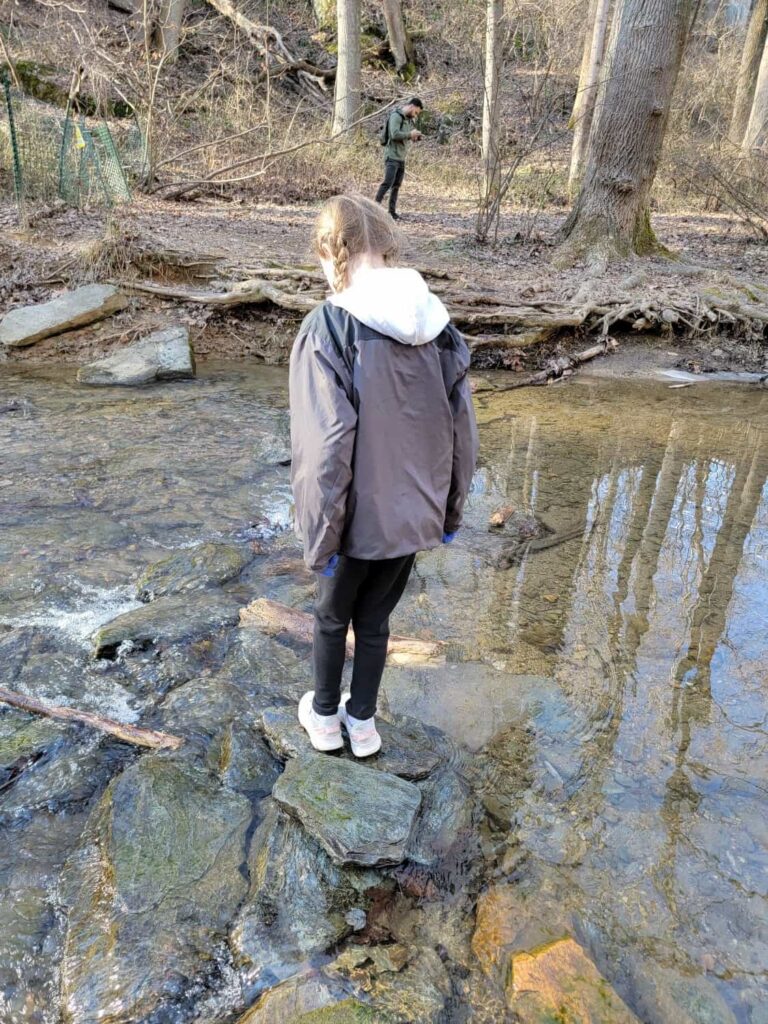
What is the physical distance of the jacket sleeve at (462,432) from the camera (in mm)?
2295

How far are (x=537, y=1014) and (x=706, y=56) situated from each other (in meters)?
27.2

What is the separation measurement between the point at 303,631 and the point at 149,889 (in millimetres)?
1571

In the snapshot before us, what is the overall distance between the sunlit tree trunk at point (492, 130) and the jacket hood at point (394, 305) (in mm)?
9720

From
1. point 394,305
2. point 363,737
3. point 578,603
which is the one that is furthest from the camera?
point 578,603

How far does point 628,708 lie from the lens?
3.21m

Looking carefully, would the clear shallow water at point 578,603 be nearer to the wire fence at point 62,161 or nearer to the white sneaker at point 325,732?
the white sneaker at point 325,732

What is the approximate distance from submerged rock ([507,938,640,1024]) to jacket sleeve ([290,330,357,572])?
1.26 meters

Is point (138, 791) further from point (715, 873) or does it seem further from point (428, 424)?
point (715, 873)

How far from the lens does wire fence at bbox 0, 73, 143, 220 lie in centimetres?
1026

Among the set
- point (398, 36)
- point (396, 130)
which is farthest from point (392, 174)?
point (398, 36)

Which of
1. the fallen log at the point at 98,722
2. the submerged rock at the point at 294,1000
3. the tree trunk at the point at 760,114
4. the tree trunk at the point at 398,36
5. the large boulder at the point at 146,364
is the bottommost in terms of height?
the large boulder at the point at 146,364

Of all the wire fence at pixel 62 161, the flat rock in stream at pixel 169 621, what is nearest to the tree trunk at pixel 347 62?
the wire fence at pixel 62 161

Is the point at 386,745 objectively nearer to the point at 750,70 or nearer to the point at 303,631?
the point at 303,631

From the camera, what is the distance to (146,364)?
25.1 feet
